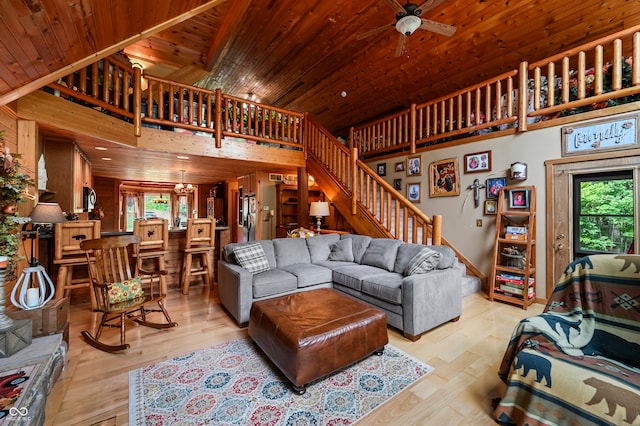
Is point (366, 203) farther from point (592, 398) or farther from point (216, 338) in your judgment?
point (592, 398)

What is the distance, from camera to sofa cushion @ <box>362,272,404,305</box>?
2.67 m

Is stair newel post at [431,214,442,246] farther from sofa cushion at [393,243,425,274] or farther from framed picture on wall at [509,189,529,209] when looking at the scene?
framed picture on wall at [509,189,529,209]

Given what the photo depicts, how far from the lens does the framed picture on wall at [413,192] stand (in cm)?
509

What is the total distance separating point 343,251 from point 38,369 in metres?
3.16

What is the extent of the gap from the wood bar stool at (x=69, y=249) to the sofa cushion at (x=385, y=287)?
3.01 m

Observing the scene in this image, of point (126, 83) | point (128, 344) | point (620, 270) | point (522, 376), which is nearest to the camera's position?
point (522, 376)

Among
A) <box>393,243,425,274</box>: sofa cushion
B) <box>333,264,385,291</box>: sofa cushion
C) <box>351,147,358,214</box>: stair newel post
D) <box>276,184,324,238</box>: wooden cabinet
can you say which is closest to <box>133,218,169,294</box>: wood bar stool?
<box>333,264,385,291</box>: sofa cushion

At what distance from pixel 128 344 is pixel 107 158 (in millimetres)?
3998

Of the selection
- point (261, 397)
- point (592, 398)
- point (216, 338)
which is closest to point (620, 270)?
point (592, 398)

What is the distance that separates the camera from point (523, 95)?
11.9ft

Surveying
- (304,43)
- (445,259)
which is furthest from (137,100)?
(445,259)

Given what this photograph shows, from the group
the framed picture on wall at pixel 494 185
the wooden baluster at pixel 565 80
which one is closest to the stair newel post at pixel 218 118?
the framed picture on wall at pixel 494 185

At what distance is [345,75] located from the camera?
5562 mm

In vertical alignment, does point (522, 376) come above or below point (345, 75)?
below
